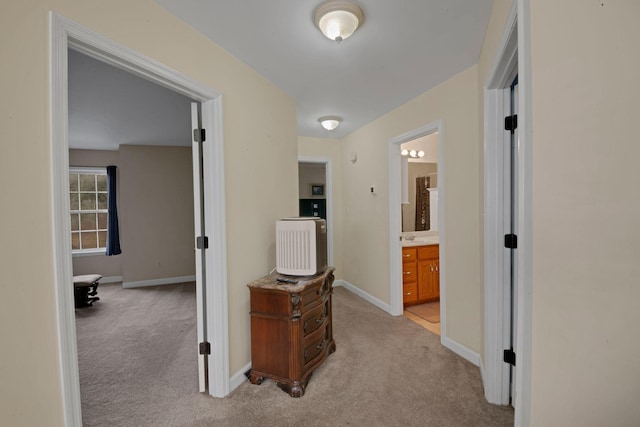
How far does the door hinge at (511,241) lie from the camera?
1721mm

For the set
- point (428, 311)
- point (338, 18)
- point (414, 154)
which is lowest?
point (428, 311)

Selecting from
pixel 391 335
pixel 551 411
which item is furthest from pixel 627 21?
pixel 391 335

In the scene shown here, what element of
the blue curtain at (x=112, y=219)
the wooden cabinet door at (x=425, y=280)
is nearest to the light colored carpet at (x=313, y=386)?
the wooden cabinet door at (x=425, y=280)

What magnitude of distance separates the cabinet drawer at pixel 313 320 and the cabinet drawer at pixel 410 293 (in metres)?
1.64

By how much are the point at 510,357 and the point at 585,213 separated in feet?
4.41

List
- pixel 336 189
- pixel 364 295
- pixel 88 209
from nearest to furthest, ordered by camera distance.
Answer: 1. pixel 364 295
2. pixel 336 189
3. pixel 88 209

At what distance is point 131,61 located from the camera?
4.66 ft

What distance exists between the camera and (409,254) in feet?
12.0

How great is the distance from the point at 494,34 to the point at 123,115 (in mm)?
3950

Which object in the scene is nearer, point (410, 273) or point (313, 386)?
point (313, 386)

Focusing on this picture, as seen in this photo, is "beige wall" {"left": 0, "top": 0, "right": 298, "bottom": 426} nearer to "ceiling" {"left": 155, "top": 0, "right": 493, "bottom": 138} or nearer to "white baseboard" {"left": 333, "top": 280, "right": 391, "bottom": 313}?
"ceiling" {"left": 155, "top": 0, "right": 493, "bottom": 138}

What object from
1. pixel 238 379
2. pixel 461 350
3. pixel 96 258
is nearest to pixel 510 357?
pixel 461 350

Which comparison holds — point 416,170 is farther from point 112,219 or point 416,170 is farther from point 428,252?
point 112,219

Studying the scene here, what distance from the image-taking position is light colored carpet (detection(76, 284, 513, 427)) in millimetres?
1765
